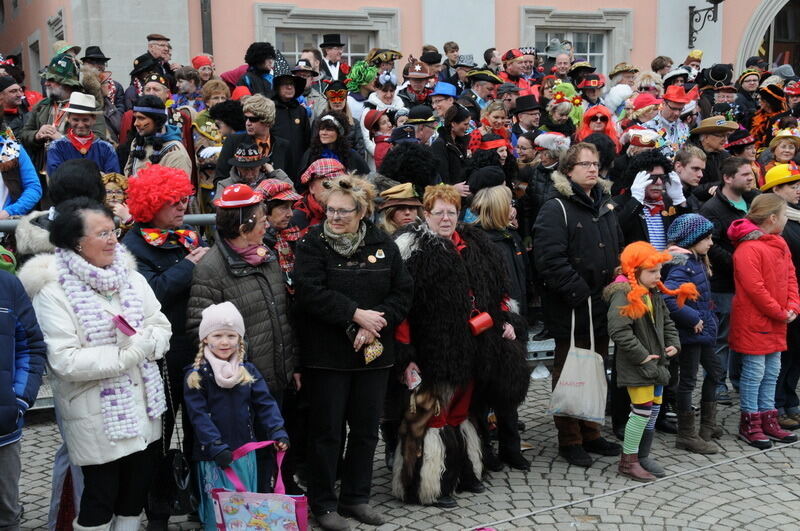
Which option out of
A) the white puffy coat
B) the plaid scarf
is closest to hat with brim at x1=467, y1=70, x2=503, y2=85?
the plaid scarf

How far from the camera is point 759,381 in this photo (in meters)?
6.71

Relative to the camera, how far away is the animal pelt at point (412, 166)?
5971 millimetres

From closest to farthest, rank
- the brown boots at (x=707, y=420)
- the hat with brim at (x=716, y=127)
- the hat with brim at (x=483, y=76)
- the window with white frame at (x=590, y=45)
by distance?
the brown boots at (x=707, y=420) < the hat with brim at (x=716, y=127) < the hat with brim at (x=483, y=76) < the window with white frame at (x=590, y=45)

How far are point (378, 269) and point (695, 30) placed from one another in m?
15.7

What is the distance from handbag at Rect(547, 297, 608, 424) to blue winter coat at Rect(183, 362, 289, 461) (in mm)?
2233

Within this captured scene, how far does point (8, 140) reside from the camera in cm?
695

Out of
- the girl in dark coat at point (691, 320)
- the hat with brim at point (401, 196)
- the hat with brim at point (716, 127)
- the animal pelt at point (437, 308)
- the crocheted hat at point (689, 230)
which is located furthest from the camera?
the hat with brim at point (716, 127)

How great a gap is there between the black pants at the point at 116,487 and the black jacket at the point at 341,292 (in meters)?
1.06

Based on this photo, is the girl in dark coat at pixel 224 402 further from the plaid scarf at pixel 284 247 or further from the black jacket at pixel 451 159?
the black jacket at pixel 451 159

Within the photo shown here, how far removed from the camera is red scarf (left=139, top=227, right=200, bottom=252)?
4.91 m

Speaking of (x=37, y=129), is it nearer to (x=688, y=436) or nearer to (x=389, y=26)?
(x=688, y=436)

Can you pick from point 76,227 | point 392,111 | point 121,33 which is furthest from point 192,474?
point 121,33

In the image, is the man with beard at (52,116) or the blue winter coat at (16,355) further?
the man with beard at (52,116)

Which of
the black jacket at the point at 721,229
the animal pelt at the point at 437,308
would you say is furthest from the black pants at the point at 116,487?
the black jacket at the point at 721,229
